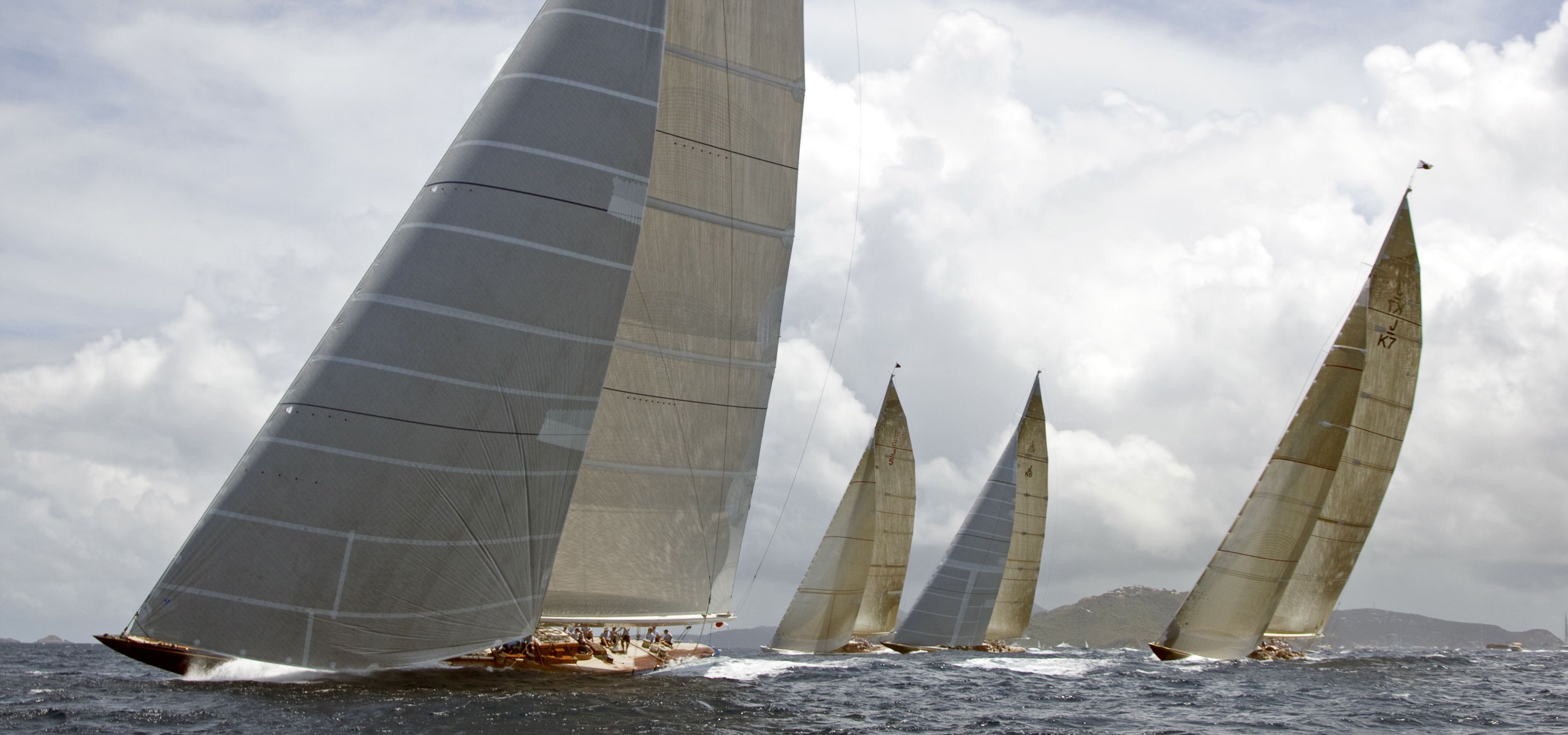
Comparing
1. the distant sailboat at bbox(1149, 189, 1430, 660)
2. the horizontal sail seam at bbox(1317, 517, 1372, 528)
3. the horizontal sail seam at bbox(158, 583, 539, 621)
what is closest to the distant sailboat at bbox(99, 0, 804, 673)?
the horizontal sail seam at bbox(158, 583, 539, 621)

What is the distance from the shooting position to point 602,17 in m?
19.1

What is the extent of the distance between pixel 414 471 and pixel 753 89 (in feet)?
32.9

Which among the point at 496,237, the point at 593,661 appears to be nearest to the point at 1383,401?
the point at 593,661

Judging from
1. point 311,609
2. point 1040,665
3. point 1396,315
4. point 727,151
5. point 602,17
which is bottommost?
point 1040,665

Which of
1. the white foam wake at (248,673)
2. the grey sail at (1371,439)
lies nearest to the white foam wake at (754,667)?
the white foam wake at (248,673)

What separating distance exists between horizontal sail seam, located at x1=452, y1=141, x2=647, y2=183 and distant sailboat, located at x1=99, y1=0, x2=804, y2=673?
0.15ft

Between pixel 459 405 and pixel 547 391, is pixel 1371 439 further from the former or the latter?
pixel 459 405

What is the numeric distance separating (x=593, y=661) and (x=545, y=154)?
931 centimetres

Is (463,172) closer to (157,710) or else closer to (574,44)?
(574,44)

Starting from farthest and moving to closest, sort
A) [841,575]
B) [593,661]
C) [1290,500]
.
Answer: [841,575], [1290,500], [593,661]

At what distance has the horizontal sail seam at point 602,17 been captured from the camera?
18969 millimetres

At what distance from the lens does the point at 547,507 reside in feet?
59.4

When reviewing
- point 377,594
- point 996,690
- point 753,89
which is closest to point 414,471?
point 377,594

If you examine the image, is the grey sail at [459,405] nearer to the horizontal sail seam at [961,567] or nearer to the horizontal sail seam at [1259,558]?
the horizontal sail seam at [1259,558]
